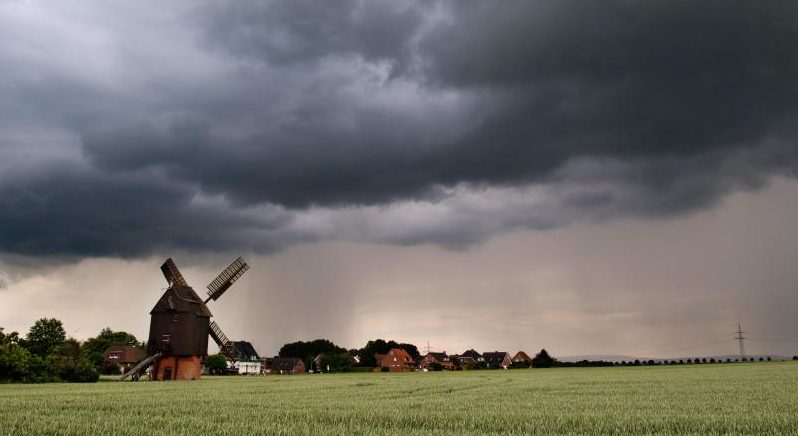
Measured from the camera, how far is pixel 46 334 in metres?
109

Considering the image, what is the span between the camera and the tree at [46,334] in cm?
10606

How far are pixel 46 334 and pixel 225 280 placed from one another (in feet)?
172

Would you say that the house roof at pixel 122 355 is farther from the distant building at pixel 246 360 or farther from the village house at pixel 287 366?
the village house at pixel 287 366

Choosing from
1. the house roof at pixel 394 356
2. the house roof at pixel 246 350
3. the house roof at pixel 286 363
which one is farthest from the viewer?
the house roof at pixel 246 350

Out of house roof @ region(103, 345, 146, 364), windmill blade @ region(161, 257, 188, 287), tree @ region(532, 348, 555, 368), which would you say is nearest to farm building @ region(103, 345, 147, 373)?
house roof @ region(103, 345, 146, 364)

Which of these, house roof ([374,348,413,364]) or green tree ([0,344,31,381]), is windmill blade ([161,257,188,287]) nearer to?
green tree ([0,344,31,381])

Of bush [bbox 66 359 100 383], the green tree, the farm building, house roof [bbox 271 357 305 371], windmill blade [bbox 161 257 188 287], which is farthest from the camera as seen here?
house roof [bbox 271 357 305 371]

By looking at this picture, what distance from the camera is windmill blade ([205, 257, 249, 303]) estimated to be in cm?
8206

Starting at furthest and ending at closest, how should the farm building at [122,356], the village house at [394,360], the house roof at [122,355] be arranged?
1. the village house at [394,360]
2. the house roof at [122,355]
3. the farm building at [122,356]

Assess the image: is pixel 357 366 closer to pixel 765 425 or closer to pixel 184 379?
pixel 184 379

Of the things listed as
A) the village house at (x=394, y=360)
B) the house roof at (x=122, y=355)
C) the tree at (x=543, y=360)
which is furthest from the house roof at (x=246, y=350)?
the tree at (x=543, y=360)

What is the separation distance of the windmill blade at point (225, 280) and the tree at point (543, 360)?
7970 centimetres

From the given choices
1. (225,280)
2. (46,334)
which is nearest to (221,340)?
(225,280)

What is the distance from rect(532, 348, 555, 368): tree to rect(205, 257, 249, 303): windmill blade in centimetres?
7970
